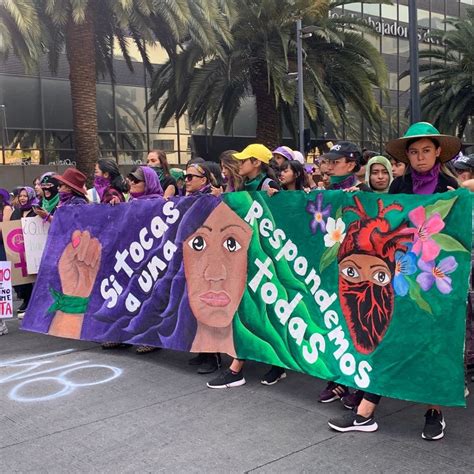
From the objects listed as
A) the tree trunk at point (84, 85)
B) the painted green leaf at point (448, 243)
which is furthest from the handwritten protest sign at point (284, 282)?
the tree trunk at point (84, 85)

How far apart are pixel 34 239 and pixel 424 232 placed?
179 inches

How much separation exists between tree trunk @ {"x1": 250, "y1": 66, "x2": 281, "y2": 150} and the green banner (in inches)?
483

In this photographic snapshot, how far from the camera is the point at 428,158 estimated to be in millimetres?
3625

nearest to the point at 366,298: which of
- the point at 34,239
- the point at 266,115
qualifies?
the point at 34,239

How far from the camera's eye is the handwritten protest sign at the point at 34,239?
21.3 feet

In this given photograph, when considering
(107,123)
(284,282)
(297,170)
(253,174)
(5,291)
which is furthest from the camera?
(107,123)

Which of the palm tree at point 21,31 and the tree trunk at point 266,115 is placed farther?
the tree trunk at point 266,115

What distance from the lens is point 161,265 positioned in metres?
5.03

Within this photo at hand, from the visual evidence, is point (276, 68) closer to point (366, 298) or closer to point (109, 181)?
point (109, 181)

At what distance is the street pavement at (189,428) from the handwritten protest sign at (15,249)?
1.86 m

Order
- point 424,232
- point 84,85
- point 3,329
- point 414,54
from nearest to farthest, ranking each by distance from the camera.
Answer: point 424,232
point 3,329
point 414,54
point 84,85

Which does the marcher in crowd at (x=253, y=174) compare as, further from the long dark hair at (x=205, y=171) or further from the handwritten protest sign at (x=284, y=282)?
the long dark hair at (x=205, y=171)

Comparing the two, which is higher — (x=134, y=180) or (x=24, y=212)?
(x=134, y=180)

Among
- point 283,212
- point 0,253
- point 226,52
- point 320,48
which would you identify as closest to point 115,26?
point 226,52
